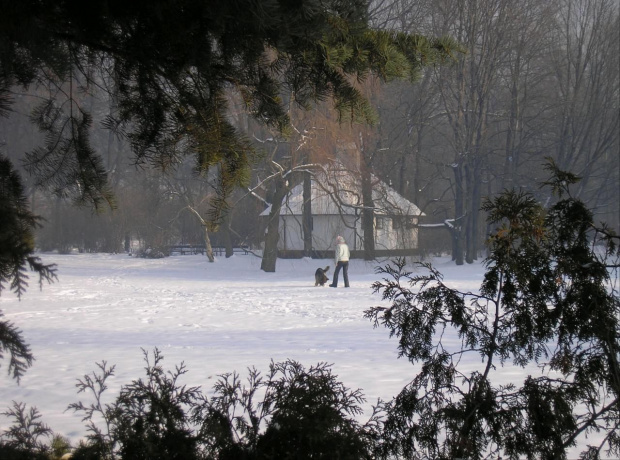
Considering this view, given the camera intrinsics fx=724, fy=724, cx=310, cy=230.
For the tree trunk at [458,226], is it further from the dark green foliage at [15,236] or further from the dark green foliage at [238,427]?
the dark green foliage at [238,427]

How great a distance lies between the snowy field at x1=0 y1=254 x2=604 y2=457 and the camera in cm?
836

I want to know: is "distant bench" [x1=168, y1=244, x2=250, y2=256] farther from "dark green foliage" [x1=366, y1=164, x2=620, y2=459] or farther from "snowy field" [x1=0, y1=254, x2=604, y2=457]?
"dark green foliage" [x1=366, y1=164, x2=620, y2=459]

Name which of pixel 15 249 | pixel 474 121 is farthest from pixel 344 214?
pixel 15 249

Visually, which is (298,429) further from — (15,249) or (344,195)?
(344,195)

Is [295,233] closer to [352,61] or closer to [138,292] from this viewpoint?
[138,292]

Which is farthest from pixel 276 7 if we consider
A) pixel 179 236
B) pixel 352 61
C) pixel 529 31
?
pixel 179 236

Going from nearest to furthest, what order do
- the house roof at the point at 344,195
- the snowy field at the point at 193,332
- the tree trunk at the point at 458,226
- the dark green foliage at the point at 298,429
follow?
the dark green foliage at the point at 298,429 → the snowy field at the point at 193,332 → the house roof at the point at 344,195 → the tree trunk at the point at 458,226

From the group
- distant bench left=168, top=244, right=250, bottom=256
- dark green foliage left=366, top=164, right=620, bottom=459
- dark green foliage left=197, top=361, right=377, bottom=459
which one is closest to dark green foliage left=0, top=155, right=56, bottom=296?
dark green foliage left=197, top=361, right=377, bottom=459

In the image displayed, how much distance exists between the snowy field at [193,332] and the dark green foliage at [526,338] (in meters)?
2.54

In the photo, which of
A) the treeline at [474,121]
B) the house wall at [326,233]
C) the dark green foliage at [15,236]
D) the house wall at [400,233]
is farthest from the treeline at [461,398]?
the house wall at [326,233]

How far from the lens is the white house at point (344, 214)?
32.1 metres

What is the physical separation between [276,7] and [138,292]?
20043mm

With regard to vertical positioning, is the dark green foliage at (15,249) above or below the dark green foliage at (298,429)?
above

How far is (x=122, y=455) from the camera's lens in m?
3.07
